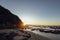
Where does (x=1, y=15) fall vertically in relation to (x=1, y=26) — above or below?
above

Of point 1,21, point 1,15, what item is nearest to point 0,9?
point 1,15

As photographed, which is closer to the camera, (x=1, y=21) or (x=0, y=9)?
(x=1, y=21)

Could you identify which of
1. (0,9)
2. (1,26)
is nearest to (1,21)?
(1,26)

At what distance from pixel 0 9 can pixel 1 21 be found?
1199cm

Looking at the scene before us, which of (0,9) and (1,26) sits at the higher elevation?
(0,9)

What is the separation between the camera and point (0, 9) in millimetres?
92438

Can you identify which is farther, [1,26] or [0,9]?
[0,9]

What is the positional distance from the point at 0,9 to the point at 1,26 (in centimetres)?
1677

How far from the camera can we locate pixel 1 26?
81.4 metres

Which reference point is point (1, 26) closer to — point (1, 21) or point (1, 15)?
point (1, 21)

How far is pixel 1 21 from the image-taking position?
278 feet

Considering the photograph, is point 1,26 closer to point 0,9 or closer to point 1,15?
point 1,15

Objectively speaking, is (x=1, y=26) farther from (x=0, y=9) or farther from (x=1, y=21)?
(x=0, y=9)

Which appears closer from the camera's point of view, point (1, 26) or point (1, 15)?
point (1, 26)
